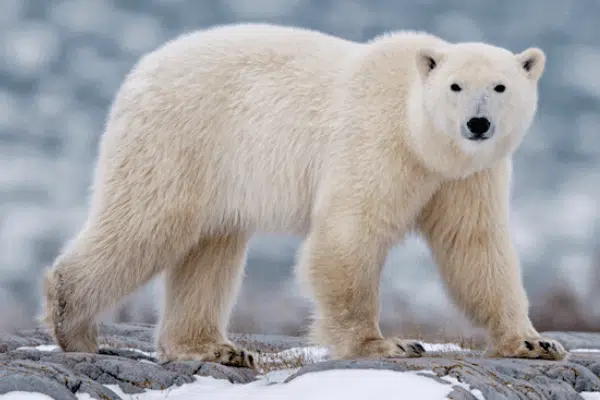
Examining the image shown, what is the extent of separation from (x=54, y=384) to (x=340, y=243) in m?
2.26

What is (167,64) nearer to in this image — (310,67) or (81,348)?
(310,67)

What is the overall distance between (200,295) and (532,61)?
3231 millimetres

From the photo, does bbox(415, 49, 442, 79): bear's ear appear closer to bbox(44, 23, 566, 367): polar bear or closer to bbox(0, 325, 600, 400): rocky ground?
bbox(44, 23, 566, 367): polar bear

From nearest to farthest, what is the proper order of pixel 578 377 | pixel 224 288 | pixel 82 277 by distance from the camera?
pixel 578 377
pixel 82 277
pixel 224 288

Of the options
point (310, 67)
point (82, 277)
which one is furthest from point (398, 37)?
point (82, 277)

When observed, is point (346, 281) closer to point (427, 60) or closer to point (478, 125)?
point (478, 125)

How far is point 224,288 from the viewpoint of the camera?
314 inches

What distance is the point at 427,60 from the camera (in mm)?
6566

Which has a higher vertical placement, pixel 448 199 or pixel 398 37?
pixel 398 37

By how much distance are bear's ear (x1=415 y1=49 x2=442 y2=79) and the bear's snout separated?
1.85 feet

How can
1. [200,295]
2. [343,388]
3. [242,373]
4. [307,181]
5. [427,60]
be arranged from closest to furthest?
[343,388] → [427,60] → [242,373] → [307,181] → [200,295]

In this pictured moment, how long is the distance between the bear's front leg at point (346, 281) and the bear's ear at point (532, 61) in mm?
1533

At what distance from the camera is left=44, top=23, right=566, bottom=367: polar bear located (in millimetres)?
6594

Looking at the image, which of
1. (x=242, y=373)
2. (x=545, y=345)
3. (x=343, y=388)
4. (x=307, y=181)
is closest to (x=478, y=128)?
(x=307, y=181)
